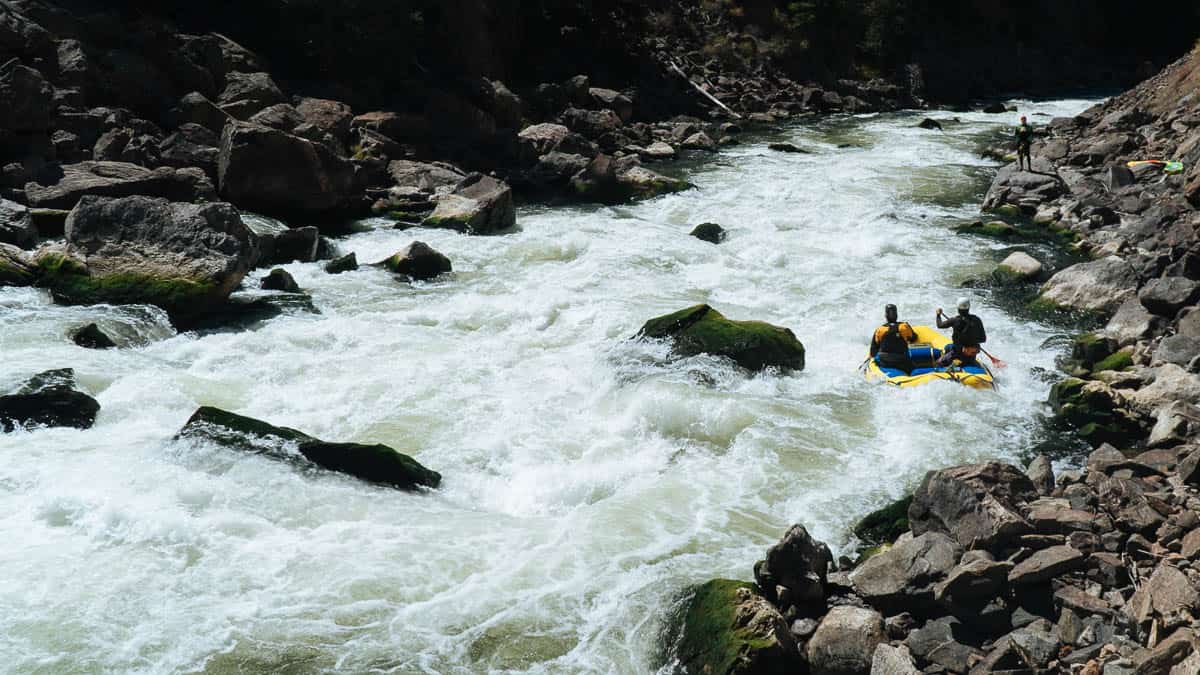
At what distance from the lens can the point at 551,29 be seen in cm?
3288

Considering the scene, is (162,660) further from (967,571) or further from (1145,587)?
(1145,587)

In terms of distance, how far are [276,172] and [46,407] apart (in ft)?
26.0

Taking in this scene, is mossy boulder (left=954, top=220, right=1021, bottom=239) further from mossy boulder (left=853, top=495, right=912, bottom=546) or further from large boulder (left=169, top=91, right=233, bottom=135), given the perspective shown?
large boulder (left=169, top=91, right=233, bottom=135)

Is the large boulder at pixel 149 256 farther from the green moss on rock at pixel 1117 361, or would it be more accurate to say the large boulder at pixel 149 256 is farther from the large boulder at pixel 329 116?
the green moss on rock at pixel 1117 361

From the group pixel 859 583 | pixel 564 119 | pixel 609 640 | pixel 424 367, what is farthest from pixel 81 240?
pixel 564 119

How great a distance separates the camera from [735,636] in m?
Answer: 6.06

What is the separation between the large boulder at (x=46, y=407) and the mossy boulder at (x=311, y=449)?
1305 mm

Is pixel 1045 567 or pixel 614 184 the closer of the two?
pixel 1045 567

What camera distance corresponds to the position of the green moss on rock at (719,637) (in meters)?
5.94

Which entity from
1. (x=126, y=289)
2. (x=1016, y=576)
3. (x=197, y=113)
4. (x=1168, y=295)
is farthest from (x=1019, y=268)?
(x=197, y=113)

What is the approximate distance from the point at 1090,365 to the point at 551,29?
25.3 m

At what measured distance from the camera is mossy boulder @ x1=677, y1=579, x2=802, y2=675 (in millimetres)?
5941

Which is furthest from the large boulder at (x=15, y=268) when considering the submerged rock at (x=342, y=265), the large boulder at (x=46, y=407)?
the submerged rock at (x=342, y=265)

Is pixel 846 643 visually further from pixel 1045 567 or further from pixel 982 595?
pixel 1045 567
